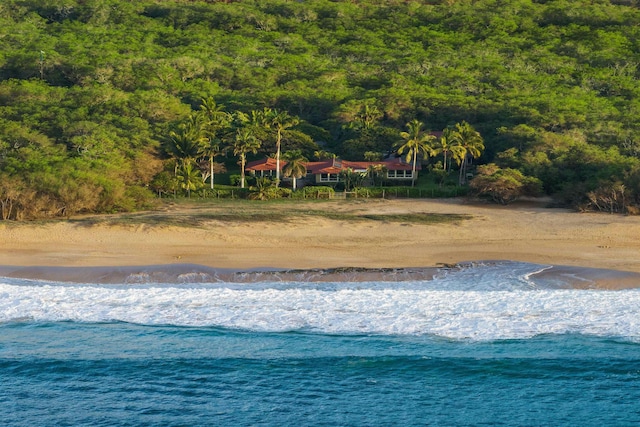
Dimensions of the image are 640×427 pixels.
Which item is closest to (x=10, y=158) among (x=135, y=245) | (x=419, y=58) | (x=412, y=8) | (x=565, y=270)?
(x=135, y=245)

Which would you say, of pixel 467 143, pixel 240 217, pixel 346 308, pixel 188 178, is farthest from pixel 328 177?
pixel 346 308

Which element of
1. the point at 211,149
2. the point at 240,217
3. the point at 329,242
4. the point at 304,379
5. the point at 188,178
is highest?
the point at 211,149

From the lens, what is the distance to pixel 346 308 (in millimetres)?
26984

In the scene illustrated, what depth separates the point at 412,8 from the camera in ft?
A: 396

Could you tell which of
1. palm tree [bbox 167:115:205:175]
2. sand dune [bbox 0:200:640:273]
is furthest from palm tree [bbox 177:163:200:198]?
sand dune [bbox 0:200:640:273]

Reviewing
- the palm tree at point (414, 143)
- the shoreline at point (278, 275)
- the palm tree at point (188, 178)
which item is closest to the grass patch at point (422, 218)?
the shoreline at point (278, 275)

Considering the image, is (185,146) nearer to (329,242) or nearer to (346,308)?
(329,242)

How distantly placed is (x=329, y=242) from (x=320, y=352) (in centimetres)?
1652

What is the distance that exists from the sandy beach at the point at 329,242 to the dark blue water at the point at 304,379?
33.3 feet

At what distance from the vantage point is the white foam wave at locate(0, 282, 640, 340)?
25094 mm

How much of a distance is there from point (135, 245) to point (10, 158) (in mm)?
18057

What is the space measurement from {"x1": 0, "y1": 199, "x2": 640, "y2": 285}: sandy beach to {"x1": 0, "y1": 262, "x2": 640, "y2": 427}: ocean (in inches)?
135

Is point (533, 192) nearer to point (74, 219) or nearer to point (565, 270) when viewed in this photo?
point (565, 270)

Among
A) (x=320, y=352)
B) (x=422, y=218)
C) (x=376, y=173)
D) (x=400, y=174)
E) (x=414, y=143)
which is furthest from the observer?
(x=400, y=174)
